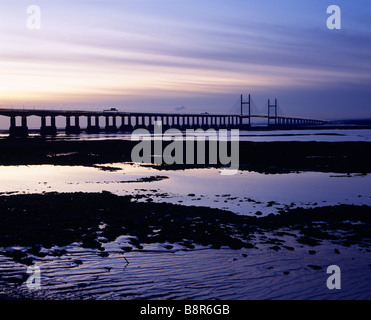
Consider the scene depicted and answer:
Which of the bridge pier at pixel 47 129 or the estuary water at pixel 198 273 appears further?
the bridge pier at pixel 47 129

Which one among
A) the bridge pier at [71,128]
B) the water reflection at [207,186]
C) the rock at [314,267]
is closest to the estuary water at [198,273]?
the rock at [314,267]

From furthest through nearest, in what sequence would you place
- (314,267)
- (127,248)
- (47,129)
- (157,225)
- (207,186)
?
(47,129)
(207,186)
(157,225)
(127,248)
(314,267)

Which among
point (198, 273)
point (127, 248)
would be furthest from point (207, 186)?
Answer: point (198, 273)

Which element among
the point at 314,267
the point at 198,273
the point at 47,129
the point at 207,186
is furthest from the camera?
the point at 47,129

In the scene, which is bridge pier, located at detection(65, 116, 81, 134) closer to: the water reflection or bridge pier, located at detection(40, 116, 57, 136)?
bridge pier, located at detection(40, 116, 57, 136)

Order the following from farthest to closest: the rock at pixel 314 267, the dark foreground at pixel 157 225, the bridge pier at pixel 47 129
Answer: the bridge pier at pixel 47 129
the dark foreground at pixel 157 225
the rock at pixel 314 267

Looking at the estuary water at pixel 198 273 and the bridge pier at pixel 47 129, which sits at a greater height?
the bridge pier at pixel 47 129

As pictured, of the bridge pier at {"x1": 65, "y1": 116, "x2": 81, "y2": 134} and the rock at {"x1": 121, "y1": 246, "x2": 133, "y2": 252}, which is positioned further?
the bridge pier at {"x1": 65, "y1": 116, "x2": 81, "y2": 134}

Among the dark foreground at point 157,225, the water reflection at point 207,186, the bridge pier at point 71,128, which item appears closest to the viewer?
the dark foreground at point 157,225

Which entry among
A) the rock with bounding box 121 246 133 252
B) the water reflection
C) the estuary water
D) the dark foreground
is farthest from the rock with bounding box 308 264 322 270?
the water reflection

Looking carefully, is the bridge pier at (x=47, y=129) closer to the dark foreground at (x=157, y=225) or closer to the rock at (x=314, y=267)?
the dark foreground at (x=157, y=225)

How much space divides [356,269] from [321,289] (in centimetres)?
121

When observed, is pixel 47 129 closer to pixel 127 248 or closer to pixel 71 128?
pixel 71 128

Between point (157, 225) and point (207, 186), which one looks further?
point (207, 186)
